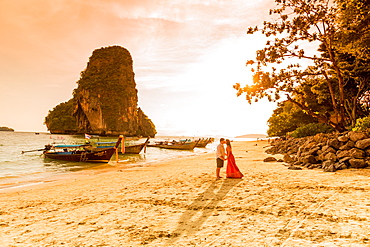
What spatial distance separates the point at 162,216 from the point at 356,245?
355 centimetres

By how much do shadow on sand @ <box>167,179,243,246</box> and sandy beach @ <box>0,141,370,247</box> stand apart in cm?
2

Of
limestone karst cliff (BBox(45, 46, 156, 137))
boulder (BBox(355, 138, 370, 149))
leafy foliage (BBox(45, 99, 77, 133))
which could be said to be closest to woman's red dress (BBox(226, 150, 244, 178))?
boulder (BBox(355, 138, 370, 149))

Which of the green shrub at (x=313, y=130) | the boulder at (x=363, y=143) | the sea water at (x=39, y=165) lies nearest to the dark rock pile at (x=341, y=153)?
the boulder at (x=363, y=143)

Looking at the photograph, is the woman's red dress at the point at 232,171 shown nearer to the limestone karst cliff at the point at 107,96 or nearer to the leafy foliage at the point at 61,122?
the limestone karst cliff at the point at 107,96

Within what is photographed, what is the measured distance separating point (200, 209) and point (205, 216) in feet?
1.69

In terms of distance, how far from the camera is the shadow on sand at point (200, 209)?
4.04m

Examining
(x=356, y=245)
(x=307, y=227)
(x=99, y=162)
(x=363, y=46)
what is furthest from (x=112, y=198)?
(x=99, y=162)

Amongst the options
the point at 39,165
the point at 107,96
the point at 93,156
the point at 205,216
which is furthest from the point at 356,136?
the point at 107,96

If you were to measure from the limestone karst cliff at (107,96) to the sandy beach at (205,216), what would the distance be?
108787mm

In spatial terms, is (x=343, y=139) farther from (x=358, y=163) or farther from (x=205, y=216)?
(x=205, y=216)

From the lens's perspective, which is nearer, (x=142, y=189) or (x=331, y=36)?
(x=142, y=189)

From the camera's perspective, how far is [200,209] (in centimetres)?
527

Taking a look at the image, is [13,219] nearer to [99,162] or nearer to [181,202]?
[181,202]

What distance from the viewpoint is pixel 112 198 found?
700 centimetres
